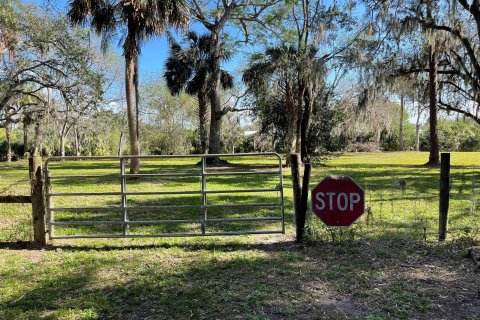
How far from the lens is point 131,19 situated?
13.3m

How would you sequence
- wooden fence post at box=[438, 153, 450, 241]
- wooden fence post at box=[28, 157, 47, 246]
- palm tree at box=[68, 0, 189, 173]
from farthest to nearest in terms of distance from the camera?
palm tree at box=[68, 0, 189, 173]
wooden fence post at box=[28, 157, 47, 246]
wooden fence post at box=[438, 153, 450, 241]

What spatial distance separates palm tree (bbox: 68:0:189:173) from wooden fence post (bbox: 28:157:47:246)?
7.99 metres

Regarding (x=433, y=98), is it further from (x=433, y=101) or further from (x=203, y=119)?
(x=203, y=119)

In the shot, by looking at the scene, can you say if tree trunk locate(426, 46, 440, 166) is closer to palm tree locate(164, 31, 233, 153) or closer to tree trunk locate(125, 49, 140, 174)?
palm tree locate(164, 31, 233, 153)

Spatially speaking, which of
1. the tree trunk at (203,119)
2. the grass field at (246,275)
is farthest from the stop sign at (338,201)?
the tree trunk at (203,119)

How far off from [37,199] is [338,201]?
4152 millimetres

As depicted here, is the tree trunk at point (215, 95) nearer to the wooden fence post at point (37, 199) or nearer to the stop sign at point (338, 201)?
the wooden fence post at point (37, 199)

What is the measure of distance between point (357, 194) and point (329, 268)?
1.09 m

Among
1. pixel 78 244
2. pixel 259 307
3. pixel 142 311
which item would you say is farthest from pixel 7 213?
pixel 259 307

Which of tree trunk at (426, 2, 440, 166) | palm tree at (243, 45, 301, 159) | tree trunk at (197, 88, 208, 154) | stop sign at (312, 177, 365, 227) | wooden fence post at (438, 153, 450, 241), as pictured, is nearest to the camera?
stop sign at (312, 177, 365, 227)

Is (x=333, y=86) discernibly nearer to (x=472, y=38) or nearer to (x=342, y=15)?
(x=342, y=15)

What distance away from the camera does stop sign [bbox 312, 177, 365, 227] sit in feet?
17.1

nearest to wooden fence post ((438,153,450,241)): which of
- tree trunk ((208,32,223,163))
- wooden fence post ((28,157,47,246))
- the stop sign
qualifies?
the stop sign

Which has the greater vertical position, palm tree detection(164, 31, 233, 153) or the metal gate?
palm tree detection(164, 31, 233, 153)
